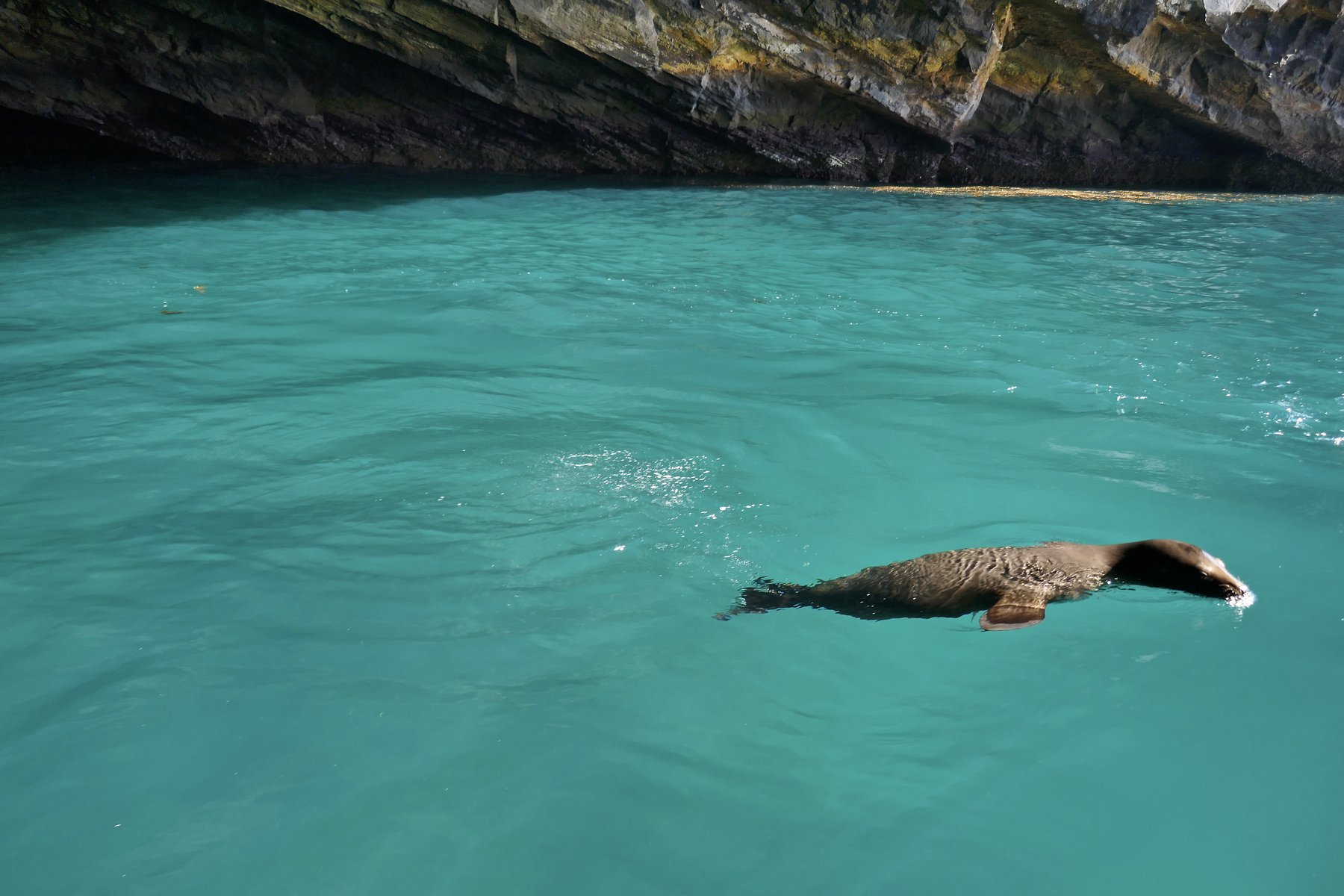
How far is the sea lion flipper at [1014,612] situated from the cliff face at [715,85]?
413 inches

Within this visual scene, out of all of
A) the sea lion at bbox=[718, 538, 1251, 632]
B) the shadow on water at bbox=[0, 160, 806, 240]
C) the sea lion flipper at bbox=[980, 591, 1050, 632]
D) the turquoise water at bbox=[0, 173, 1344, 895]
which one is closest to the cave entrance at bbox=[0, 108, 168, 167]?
the shadow on water at bbox=[0, 160, 806, 240]

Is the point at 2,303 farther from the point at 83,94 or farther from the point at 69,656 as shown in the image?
the point at 83,94

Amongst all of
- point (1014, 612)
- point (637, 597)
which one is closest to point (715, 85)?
point (637, 597)

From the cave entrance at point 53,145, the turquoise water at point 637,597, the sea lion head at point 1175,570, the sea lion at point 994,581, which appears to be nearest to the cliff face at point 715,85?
the cave entrance at point 53,145

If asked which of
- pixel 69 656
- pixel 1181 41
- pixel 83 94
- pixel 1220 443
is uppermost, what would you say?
pixel 1181 41

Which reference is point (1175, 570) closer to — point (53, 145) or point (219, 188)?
A: point (219, 188)

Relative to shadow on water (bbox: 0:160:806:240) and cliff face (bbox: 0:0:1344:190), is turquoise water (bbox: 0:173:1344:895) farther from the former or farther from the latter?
cliff face (bbox: 0:0:1344:190)

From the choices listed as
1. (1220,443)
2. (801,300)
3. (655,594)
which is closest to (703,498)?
(655,594)

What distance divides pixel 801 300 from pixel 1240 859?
528 cm

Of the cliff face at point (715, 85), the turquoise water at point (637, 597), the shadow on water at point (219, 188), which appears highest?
the cliff face at point (715, 85)

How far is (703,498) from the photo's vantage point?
3.73 metres

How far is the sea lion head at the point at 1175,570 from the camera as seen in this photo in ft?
9.68

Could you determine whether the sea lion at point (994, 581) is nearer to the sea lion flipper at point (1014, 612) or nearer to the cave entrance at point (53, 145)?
the sea lion flipper at point (1014, 612)

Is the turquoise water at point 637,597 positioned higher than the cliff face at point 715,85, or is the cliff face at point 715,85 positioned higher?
the cliff face at point 715,85
